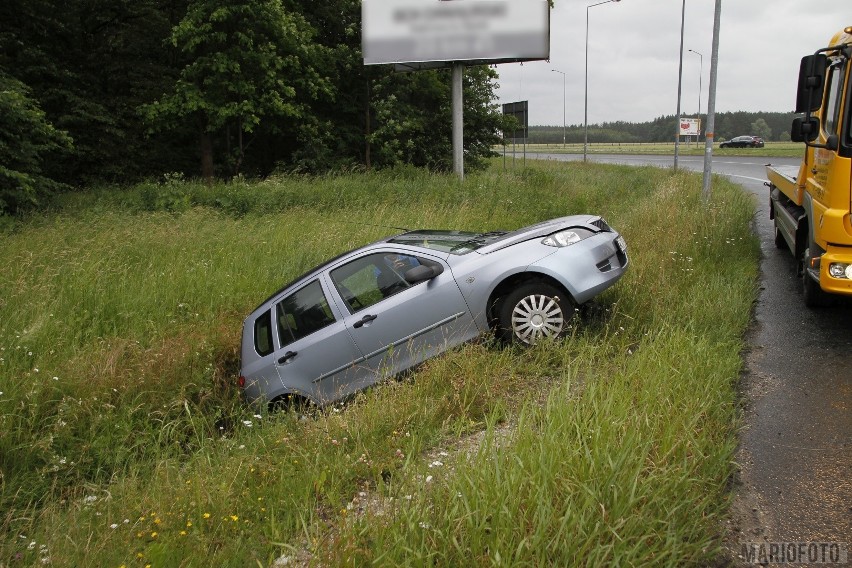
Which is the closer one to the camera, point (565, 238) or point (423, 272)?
point (423, 272)

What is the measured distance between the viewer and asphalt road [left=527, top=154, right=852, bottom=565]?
3365mm

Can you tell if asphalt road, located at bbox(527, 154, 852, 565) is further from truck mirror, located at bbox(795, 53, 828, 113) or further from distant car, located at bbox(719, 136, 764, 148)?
distant car, located at bbox(719, 136, 764, 148)

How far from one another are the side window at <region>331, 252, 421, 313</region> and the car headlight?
1.25m

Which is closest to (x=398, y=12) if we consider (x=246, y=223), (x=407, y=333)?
(x=246, y=223)

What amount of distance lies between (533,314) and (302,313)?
2.26m

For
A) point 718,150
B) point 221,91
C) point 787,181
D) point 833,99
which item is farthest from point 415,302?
point 718,150

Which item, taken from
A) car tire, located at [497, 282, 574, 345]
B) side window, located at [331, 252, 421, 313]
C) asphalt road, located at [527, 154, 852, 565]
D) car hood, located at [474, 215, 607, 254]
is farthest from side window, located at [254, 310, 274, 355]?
asphalt road, located at [527, 154, 852, 565]

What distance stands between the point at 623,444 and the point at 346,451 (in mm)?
1729

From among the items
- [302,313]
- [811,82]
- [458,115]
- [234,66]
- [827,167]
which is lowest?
[302,313]

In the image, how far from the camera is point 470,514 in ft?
9.62

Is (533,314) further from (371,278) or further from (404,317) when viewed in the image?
(371,278)

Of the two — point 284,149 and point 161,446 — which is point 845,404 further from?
point 284,149

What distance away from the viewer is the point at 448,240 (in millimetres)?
7238

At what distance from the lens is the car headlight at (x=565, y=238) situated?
6598 mm
